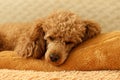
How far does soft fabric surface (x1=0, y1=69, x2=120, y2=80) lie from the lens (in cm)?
107

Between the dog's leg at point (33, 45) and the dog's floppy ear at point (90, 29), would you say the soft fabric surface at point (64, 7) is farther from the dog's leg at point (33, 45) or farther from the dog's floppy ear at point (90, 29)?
the dog's floppy ear at point (90, 29)

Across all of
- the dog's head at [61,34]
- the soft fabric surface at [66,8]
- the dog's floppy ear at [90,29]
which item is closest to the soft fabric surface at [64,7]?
the soft fabric surface at [66,8]

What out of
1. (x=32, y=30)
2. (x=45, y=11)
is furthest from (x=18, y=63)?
(x=45, y=11)

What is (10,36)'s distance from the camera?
163cm

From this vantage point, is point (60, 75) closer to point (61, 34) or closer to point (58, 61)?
point (58, 61)

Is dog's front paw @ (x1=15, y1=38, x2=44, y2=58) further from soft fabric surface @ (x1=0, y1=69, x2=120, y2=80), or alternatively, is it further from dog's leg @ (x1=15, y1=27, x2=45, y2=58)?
soft fabric surface @ (x1=0, y1=69, x2=120, y2=80)

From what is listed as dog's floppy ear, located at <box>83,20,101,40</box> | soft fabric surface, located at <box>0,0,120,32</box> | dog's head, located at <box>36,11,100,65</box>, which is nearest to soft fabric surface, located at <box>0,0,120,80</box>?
soft fabric surface, located at <box>0,0,120,32</box>

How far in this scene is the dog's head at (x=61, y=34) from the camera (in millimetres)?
1213

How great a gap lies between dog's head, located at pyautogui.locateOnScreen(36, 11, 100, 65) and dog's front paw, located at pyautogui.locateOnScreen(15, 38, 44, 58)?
5cm

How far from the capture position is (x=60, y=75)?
112 cm

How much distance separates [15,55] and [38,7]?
600 mm

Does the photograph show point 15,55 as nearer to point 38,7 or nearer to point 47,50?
point 47,50

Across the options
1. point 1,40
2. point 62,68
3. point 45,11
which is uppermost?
point 45,11

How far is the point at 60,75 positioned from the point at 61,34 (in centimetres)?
22
